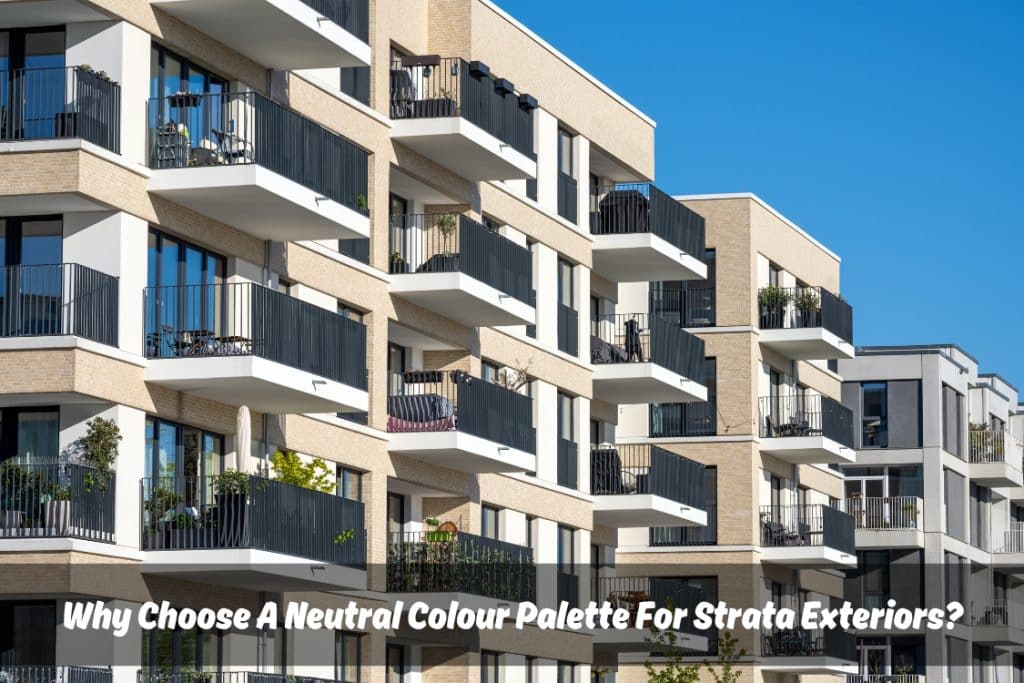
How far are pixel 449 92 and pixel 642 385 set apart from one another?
12.0 meters

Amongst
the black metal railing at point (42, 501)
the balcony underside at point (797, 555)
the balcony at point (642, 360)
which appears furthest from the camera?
the balcony underside at point (797, 555)

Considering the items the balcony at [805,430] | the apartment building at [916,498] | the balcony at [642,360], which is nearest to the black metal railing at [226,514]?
the balcony at [642,360]

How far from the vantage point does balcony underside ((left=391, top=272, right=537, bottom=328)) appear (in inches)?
1571

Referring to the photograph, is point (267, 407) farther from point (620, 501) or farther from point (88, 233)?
point (620, 501)

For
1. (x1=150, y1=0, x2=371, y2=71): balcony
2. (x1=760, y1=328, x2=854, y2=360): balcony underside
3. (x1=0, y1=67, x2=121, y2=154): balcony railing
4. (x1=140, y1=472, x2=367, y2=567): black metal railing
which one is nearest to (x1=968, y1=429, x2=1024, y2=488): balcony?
(x1=760, y1=328, x2=854, y2=360): balcony underside

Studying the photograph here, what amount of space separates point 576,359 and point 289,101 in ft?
46.0

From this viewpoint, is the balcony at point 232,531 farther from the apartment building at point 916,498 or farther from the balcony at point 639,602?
the apartment building at point 916,498

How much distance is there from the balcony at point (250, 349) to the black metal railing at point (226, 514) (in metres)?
1.39

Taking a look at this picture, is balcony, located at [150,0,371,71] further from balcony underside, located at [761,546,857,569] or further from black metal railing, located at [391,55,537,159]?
balcony underside, located at [761,546,857,569]

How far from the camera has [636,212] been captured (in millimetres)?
50438

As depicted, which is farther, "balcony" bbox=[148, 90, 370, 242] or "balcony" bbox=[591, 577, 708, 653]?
"balcony" bbox=[591, 577, 708, 653]

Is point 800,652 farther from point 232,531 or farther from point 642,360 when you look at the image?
point 232,531

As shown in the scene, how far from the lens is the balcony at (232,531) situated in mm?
31391

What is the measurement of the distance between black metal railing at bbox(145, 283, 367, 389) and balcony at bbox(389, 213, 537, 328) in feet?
16.2
